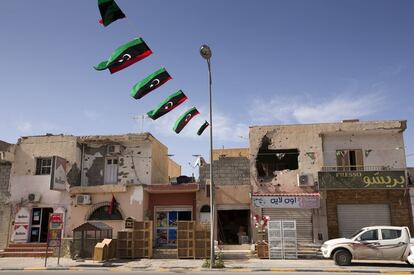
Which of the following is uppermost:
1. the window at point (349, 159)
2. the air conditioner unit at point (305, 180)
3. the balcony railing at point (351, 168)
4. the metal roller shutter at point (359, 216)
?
the window at point (349, 159)

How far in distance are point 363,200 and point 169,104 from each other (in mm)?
13262

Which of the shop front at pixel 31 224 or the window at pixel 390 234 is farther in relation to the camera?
the shop front at pixel 31 224

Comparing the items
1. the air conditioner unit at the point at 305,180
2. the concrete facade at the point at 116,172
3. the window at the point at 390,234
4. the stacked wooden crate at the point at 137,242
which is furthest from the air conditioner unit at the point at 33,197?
the window at the point at 390,234

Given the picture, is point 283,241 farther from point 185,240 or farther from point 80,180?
point 80,180

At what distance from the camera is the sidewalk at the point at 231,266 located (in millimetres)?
15383

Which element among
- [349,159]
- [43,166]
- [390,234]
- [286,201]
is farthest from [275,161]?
[43,166]

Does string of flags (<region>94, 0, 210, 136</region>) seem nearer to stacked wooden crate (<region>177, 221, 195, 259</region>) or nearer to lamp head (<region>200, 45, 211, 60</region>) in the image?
lamp head (<region>200, 45, 211, 60</region>)

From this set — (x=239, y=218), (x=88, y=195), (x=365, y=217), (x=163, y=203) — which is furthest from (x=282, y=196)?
(x=88, y=195)

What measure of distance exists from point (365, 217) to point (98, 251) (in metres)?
15.0

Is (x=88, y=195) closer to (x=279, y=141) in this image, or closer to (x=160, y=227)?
(x=160, y=227)

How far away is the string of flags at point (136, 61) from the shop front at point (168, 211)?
332 inches

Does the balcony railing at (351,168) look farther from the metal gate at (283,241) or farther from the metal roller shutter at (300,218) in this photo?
the metal gate at (283,241)

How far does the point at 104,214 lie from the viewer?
24688 mm

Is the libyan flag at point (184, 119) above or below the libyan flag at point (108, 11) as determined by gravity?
below
